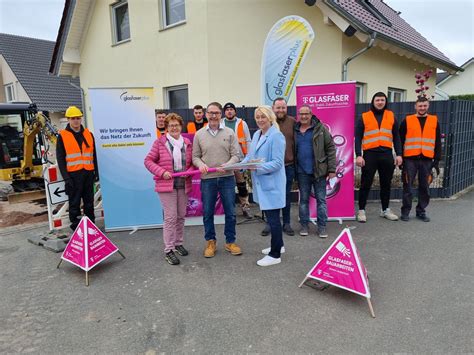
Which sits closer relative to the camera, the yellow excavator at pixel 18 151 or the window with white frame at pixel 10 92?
the yellow excavator at pixel 18 151

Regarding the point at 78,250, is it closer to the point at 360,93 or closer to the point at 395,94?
the point at 360,93

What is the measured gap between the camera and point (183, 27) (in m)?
8.69

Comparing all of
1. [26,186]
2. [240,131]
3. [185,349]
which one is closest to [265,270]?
[185,349]

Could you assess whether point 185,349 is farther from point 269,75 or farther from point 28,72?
point 28,72

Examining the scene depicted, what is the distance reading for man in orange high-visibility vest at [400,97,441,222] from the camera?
518cm

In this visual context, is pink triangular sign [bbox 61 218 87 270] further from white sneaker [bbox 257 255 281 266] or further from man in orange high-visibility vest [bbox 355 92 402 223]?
man in orange high-visibility vest [bbox 355 92 402 223]

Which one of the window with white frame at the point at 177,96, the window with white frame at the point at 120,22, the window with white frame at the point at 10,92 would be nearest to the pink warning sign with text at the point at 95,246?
the window with white frame at the point at 177,96

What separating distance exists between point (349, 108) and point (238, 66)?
12.7 feet

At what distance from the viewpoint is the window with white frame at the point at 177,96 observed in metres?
9.40

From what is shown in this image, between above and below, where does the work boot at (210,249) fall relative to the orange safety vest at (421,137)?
below

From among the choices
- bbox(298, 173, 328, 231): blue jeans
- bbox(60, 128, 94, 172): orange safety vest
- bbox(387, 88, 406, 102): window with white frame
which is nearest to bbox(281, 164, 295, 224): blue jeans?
bbox(298, 173, 328, 231): blue jeans

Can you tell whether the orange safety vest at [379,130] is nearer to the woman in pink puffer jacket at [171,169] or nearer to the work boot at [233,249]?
the work boot at [233,249]

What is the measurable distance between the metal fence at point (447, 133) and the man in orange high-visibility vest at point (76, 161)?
7.33ft

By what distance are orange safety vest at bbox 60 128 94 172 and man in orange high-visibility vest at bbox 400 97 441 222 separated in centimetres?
477
